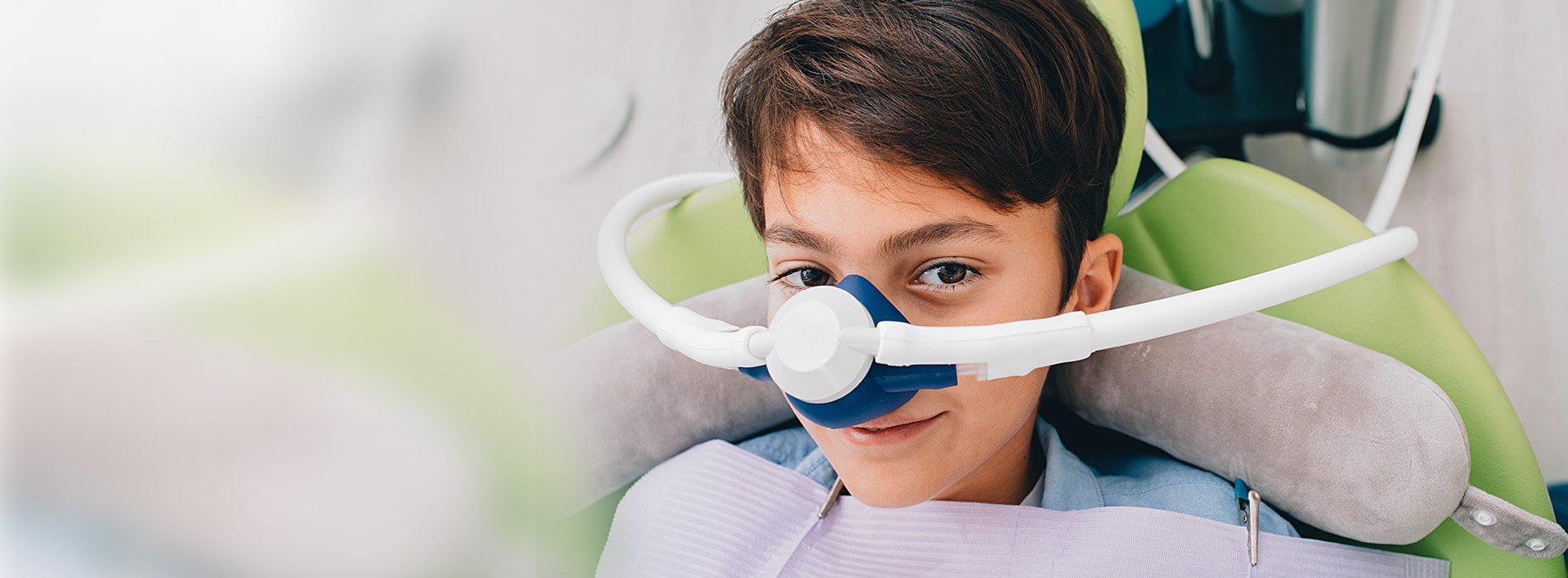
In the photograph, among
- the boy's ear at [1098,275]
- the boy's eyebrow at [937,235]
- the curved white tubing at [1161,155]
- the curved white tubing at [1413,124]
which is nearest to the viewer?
the boy's eyebrow at [937,235]

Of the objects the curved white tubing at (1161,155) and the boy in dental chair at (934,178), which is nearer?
the boy in dental chair at (934,178)

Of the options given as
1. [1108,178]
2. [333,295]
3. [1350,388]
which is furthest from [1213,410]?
Result: [333,295]

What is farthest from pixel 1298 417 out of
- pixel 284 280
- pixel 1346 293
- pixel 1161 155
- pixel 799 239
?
pixel 284 280

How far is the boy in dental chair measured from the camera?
58 cm

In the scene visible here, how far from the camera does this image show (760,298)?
806 millimetres

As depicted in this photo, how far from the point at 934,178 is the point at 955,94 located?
6 cm

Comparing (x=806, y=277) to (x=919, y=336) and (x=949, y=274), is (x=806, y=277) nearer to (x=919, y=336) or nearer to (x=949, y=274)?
(x=949, y=274)

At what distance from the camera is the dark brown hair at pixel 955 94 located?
1.95 ft

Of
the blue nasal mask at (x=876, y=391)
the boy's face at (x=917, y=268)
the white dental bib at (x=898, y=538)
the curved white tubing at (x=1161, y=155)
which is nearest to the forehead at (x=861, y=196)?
the boy's face at (x=917, y=268)

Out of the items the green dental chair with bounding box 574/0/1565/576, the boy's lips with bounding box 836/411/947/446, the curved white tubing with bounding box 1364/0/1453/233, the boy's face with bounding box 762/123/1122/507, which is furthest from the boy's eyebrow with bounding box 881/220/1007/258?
the curved white tubing with bounding box 1364/0/1453/233

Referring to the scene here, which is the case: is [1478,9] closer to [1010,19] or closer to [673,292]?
[1010,19]

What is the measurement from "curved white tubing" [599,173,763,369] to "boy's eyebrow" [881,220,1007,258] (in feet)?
0.46

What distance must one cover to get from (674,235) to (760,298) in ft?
0.51

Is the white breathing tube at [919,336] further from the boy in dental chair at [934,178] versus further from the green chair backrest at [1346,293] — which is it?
the green chair backrest at [1346,293]
